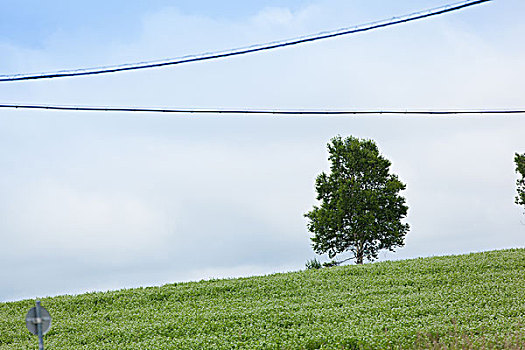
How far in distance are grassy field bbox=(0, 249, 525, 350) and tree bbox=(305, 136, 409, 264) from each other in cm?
768

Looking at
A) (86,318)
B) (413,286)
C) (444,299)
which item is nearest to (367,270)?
(413,286)

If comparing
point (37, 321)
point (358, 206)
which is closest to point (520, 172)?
point (358, 206)

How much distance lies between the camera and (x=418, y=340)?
13531 mm

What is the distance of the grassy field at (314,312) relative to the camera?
14141 millimetres

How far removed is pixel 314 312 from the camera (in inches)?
645

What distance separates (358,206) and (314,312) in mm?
15038

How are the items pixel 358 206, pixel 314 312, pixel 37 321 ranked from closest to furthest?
pixel 37 321 → pixel 314 312 → pixel 358 206

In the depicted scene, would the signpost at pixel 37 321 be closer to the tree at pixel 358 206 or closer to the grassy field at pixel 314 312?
the grassy field at pixel 314 312

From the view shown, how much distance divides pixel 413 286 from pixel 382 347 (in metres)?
6.39

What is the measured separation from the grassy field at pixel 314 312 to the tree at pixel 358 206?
7677 mm

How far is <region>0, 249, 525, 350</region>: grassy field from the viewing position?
14.1 metres

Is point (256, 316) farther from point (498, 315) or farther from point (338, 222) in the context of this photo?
point (338, 222)

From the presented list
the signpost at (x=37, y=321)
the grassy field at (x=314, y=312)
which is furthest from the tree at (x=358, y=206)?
the signpost at (x=37, y=321)

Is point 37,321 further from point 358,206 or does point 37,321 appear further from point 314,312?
point 358,206
